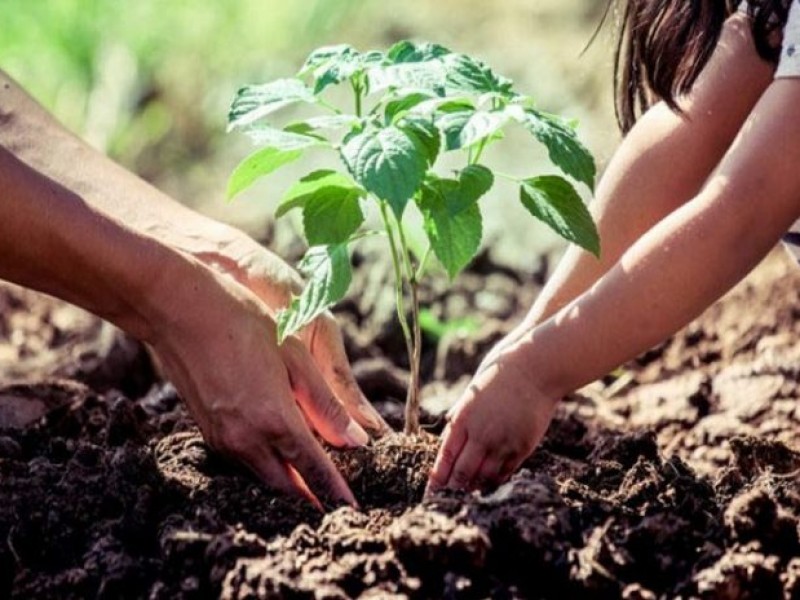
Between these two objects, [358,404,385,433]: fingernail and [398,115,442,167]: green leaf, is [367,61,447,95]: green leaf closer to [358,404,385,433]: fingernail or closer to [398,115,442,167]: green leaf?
[398,115,442,167]: green leaf

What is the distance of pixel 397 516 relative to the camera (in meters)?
2.19

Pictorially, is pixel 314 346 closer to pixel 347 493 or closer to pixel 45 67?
pixel 347 493

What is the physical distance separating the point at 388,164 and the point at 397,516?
48 cm

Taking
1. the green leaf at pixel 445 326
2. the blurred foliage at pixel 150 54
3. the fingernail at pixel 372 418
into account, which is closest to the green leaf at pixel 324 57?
the fingernail at pixel 372 418

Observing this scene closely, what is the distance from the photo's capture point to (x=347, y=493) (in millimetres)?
2287

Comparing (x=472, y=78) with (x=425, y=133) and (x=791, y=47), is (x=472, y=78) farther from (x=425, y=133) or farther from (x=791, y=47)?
(x=791, y=47)

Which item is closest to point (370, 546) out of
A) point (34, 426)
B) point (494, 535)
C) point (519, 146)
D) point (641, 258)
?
point (494, 535)

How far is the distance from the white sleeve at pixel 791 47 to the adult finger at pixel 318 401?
80cm

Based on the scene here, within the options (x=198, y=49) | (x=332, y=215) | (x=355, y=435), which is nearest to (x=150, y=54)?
(x=198, y=49)

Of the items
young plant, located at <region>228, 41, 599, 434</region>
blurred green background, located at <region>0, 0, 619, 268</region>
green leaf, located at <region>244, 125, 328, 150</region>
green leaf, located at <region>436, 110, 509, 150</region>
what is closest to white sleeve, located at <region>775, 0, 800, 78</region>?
young plant, located at <region>228, 41, 599, 434</region>

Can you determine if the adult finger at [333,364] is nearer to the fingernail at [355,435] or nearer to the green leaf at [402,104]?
the fingernail at [355,435]

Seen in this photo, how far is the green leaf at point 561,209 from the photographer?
2211 mm

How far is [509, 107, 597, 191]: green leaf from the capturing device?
2.15 m

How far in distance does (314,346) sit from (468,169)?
554 mm
